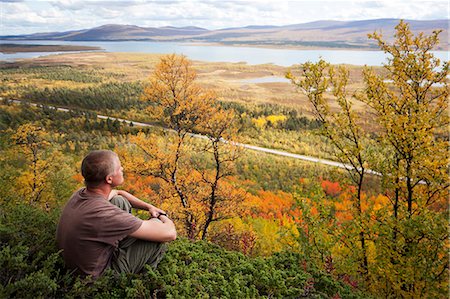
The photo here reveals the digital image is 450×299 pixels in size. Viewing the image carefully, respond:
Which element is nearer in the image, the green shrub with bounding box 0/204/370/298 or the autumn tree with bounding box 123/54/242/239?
the green shrub with bounding box 0/204/370/298

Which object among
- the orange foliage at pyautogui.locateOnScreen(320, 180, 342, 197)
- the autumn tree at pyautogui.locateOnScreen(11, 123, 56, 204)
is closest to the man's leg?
the autumn tree at pyautogui.locateOnScreen(11, 123, 56, 204)

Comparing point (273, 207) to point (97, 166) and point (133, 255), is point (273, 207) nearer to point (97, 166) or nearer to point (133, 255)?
point (133, 255)

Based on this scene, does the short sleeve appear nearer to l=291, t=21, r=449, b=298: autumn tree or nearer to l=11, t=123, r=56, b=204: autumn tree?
l=291, t=21, r=449, b=298: autumn tree

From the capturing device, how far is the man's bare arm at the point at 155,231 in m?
3.76

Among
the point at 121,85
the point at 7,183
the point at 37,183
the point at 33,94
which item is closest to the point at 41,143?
the point at 37,183

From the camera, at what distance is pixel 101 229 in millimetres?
3652

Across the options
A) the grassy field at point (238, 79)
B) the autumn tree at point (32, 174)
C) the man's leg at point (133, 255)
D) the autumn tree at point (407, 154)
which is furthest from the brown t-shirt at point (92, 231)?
the grassy field at point (238, 79)

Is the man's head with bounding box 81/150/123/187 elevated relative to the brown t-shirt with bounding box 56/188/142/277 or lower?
elevated

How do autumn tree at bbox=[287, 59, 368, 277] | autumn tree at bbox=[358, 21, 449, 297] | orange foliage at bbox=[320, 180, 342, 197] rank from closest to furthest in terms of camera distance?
autumn tree at bbox=[358, 21, 449, 297], autumn tree at bbox=[287, 59, 368, 277], orange foliage at bbox=[320, 180, 342, 197]

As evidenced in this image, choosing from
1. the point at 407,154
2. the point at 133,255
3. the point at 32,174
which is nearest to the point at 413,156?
the point at 407,154

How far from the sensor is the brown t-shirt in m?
3.66

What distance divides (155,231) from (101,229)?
529mm

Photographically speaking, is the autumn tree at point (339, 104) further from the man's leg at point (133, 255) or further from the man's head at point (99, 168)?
the man's head at point (99, 168)

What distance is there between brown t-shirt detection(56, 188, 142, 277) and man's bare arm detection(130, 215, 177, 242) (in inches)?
2.6
